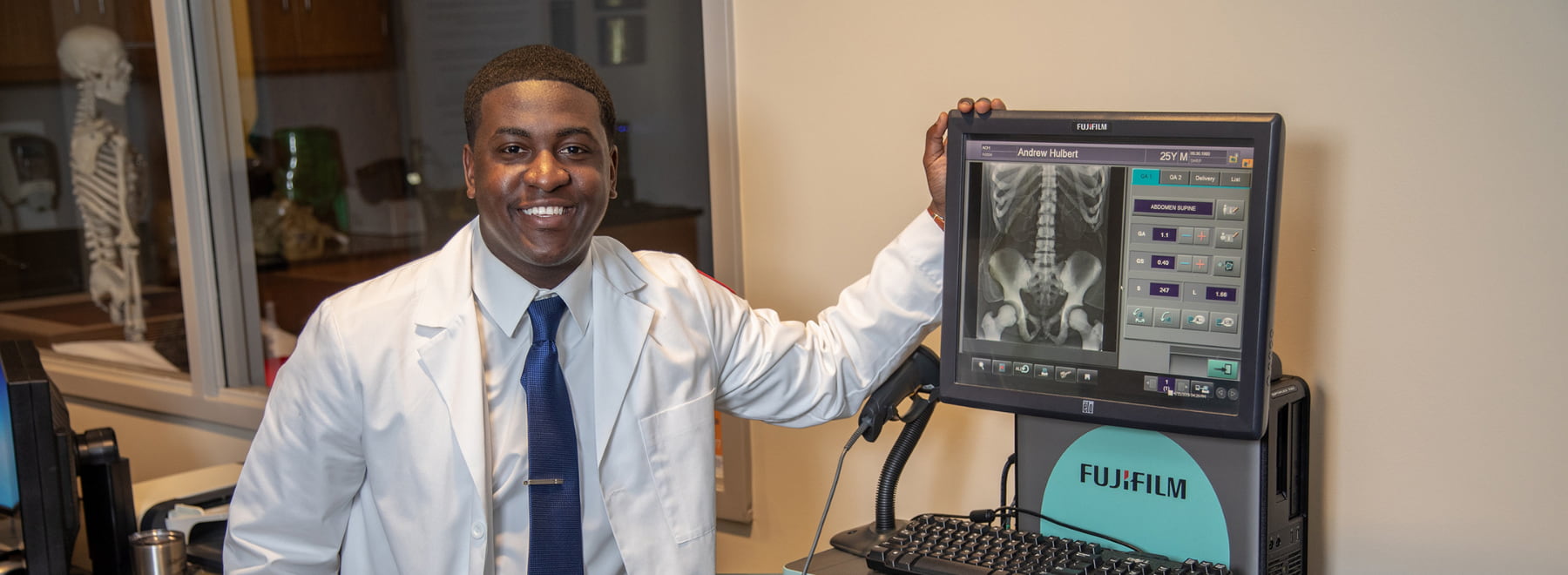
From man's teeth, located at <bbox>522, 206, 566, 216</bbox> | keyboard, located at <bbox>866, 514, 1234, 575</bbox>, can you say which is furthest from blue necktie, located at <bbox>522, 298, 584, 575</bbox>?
keyboard, located at <bbox>866, 514, 1234, 575</bbox>

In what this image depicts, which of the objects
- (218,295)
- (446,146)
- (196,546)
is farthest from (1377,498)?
(218,295)

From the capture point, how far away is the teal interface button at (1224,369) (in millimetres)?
1193

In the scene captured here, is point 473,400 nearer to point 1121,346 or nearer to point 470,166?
point 470,166

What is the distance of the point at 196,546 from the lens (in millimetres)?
1930

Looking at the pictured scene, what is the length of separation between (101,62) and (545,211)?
7.00 ft

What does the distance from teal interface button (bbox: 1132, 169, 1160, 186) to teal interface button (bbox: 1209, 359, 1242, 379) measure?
19cm

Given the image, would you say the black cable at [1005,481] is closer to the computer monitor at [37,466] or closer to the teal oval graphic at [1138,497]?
the teal oval graphic at [1138,497]

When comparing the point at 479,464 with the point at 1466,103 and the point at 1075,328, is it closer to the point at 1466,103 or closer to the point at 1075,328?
the point at 1075,328

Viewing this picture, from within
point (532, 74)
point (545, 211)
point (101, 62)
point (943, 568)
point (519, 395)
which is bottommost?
point (943, 568)

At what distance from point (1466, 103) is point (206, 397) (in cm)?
257

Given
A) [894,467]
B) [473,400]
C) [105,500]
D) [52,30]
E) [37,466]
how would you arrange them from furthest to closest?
[52,30], [105,500], [37,466], [894,467], [473,400]

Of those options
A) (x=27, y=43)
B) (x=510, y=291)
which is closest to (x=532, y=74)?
(x=510, y=291)

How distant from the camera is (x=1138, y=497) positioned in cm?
133

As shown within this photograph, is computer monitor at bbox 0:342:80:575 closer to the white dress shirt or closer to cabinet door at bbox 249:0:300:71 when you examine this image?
the white dress shirt
